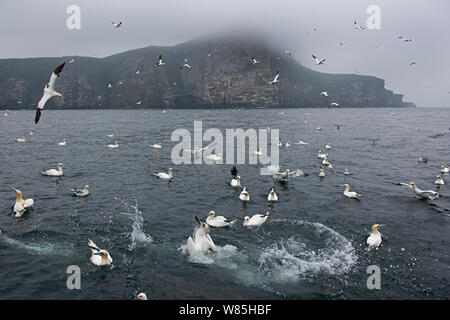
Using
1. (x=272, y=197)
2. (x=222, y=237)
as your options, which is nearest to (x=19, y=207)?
(x=222, y=237)

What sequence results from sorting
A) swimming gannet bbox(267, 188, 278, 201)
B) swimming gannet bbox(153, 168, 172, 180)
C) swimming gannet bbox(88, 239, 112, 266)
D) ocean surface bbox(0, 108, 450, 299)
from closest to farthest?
ocean surface bbox(0, 108, 450, 299)
swimming gannet bbox(88, 239, 112, 266)
swimming gannet bbox(267, 188, 278, 201)
swimming gannet bbox(153, 168, 172, 180)

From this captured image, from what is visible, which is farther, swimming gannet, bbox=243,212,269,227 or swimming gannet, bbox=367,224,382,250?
swimming gannet, bbox=243,212,269,227

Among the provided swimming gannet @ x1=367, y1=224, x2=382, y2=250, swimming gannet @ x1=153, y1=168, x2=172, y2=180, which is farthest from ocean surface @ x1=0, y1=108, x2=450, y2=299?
swimming gannet @ x1=153, y1=168, x2=172, y2=180

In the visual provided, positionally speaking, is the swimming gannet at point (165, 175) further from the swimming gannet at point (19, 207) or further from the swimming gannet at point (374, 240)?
the swimming gannet at point (374, 240)

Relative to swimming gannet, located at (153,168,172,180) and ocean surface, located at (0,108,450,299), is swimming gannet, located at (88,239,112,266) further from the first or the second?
swimming gannet, located at (153,168,172,180)

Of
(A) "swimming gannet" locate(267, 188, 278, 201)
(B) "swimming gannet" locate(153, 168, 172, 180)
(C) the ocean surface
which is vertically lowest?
(C) the ocean surface

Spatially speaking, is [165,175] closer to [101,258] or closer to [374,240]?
[101,258]

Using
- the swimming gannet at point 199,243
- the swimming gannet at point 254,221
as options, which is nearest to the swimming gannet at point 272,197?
the swimming gannet at point 254,221

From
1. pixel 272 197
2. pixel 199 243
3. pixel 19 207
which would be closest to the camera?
pixel 199 243

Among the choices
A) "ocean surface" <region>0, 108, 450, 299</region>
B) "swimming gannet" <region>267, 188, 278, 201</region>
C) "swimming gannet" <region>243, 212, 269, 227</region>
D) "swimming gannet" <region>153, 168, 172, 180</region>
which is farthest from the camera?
"swimming gannet" <region>153, 168, 172, 180</region>

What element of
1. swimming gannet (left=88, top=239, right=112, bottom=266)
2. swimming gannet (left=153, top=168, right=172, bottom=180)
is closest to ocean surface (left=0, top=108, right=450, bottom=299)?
swimming gannet (left=88, top=239, right=112, bottom=266)

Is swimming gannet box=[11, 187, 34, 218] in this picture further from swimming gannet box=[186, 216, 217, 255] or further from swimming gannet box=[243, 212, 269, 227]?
swimming gannet box=[243, 212, 269, 227]

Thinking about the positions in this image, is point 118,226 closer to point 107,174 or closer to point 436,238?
point 107,174

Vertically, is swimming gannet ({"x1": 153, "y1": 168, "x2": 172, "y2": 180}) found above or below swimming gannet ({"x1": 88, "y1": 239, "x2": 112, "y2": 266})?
above
